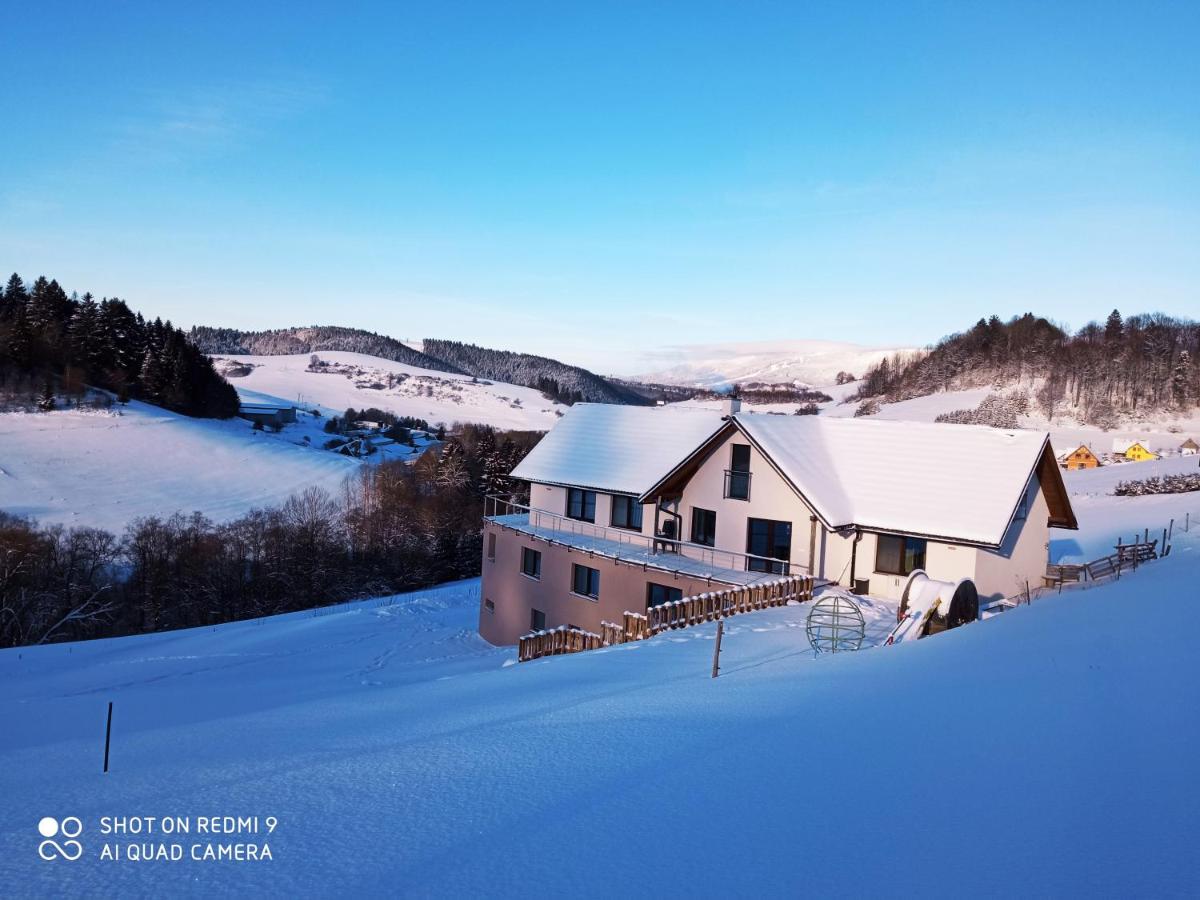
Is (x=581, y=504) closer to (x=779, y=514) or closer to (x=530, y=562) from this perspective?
(x=530, y=562)

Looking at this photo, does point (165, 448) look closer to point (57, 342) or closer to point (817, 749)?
point (57, 342)

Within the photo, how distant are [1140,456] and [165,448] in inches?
4083

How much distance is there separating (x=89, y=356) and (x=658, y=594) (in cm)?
8479

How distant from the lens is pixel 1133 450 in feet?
269

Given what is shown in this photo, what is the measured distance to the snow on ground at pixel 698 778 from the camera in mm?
5391

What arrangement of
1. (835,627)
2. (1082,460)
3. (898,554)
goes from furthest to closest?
(1082,460) → (898,554) → (835,627)

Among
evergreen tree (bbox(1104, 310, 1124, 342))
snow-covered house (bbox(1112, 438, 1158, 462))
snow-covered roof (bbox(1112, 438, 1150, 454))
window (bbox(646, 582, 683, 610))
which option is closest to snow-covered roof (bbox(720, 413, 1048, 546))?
window (bbox(646, 582, 683, 610))

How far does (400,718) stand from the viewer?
34.9 feet

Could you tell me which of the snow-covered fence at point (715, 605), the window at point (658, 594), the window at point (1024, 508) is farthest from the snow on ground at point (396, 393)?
the snow-covered fence at point (715, 605)

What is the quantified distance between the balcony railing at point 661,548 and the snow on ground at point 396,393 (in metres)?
107

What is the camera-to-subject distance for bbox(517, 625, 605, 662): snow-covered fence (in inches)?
739

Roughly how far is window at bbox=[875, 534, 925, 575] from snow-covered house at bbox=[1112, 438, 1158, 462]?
7336cm

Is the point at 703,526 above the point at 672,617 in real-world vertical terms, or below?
above

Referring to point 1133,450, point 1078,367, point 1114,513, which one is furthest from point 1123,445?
point 1114,513
